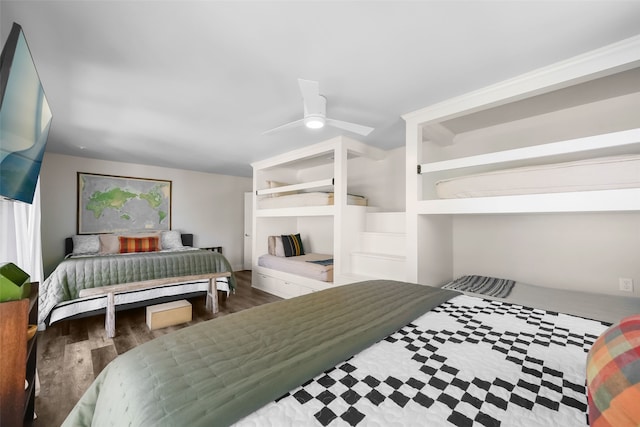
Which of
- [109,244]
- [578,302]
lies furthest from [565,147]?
[109,244]

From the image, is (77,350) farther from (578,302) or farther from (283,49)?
A: (578,302)

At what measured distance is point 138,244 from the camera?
418 cm

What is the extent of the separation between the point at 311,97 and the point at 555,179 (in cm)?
184

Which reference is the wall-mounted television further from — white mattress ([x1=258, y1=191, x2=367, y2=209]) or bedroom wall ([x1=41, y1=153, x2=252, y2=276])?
bedroom wall ([x1=41, y1=153, x2=252, y2=276])

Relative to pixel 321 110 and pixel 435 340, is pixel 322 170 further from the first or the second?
pixel 435 340

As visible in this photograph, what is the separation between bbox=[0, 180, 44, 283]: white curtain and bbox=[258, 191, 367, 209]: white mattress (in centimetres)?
269

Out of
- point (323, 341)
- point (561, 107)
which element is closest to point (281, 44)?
point (323, 341)

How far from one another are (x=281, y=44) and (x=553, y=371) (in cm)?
198

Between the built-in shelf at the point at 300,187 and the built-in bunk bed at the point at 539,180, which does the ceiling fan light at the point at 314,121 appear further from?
the built-in shelf at the point at 300,187

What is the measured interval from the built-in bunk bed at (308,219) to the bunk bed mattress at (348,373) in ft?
6.30

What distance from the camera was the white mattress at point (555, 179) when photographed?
5.22ft

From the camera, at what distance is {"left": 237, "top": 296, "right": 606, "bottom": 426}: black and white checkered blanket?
2.21 ft

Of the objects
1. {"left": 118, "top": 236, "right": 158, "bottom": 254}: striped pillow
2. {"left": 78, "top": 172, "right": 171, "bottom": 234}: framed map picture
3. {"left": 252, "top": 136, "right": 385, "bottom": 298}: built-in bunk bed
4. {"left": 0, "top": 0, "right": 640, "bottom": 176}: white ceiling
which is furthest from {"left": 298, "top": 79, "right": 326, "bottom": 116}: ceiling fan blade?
{"left": 78, "top": 172, "right": 171, "bottom": 234}: framed map picture

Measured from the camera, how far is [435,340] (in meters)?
1.12
